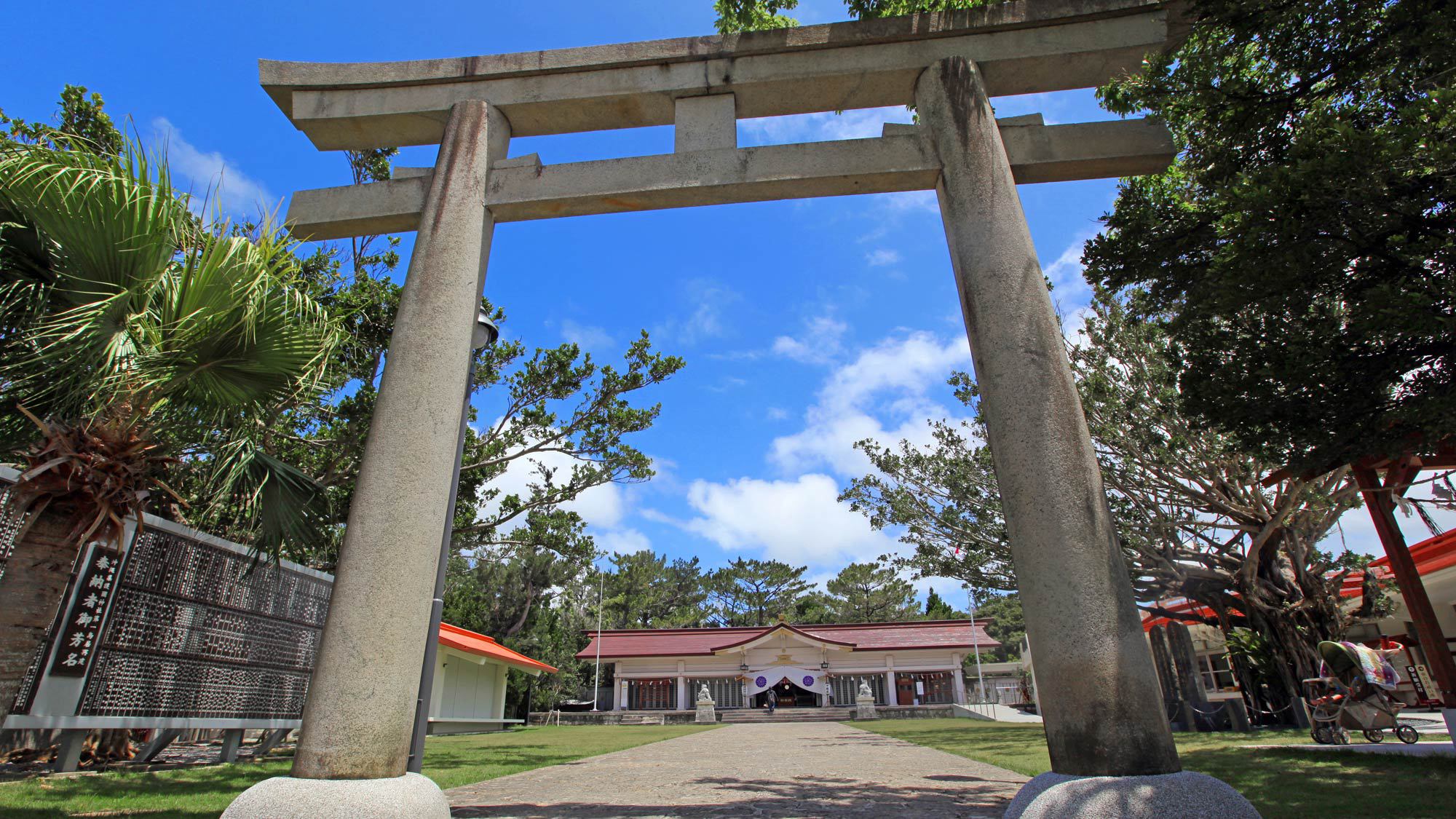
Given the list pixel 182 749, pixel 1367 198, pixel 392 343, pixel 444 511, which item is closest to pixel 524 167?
pixel 392 343

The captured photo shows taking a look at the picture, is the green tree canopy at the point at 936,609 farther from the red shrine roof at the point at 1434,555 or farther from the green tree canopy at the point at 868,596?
the red shrine roof at the point at 1434,555

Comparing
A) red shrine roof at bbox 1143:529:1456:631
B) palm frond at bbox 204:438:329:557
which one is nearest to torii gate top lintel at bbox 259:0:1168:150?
palm frond at bbox 204:438:329:557

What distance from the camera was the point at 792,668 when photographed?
119ft

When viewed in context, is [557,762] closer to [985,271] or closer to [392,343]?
[392,343]

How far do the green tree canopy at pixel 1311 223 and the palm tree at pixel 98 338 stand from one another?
6.48m

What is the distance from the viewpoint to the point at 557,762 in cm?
1030

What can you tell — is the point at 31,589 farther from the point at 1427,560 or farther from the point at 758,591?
the point at 758,591

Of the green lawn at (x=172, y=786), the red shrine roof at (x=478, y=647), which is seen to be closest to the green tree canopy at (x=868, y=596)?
the red shrine roof at (x=478, y=647)

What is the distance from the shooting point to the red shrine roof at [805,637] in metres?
35.8

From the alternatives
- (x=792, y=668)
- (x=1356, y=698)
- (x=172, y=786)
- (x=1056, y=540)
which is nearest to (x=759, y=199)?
(x=1056, y=540)

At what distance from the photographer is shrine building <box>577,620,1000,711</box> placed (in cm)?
3578

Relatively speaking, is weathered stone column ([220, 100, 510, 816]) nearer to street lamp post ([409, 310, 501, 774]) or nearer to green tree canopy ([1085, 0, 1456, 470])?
street lamp post ([409, 310, 501, 774])

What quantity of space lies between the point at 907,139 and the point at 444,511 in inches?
157

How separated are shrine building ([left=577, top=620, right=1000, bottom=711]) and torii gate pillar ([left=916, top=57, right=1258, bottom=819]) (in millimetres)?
33691
